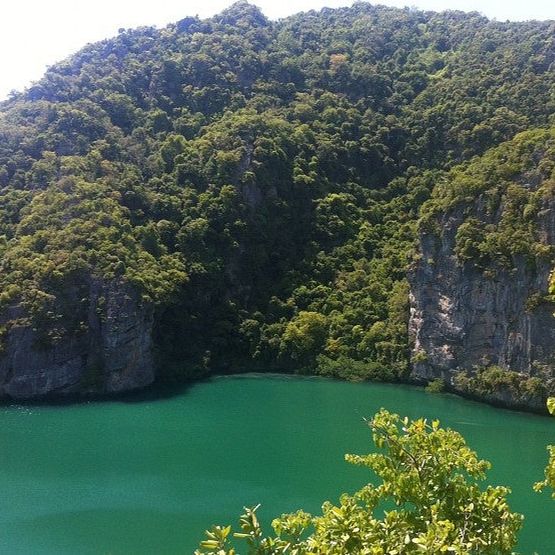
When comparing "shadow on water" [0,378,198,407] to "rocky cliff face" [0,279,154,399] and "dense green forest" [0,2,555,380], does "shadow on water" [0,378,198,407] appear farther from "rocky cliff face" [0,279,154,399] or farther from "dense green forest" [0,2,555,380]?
"dense green forest" [0,2,555,380]

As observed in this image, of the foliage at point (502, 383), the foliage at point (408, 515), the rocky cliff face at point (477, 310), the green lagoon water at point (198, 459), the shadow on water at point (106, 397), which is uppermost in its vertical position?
the foliage at point (408, 515)

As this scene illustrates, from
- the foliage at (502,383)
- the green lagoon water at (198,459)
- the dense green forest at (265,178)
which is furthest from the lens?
the dense green forest at (265,178)

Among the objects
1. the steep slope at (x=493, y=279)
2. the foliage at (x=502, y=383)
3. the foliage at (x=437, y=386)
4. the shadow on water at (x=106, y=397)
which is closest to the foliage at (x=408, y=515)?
the foliage at (x=502, y=383)

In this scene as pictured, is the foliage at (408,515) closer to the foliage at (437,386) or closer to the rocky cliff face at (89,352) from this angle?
the foliage at (437,386)

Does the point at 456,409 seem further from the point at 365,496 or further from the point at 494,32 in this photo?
the point at 494,32

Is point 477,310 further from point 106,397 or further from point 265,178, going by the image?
point 106,397

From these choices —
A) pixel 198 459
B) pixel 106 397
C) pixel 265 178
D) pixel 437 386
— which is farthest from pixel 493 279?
pixel 106 397

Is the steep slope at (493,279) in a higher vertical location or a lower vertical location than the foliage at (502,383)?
higher
